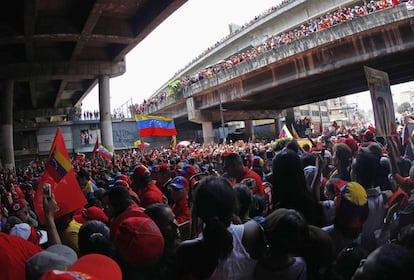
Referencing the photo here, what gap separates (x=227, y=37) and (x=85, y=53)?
25276 mm

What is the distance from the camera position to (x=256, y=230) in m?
2.39

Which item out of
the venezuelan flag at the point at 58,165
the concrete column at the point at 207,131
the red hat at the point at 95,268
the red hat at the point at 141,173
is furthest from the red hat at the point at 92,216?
the concrete column at the point at 207,131

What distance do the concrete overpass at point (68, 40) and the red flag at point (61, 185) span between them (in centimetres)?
964

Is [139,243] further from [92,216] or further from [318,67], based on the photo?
[318,67]

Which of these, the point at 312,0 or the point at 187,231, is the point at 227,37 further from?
the point at 187,231

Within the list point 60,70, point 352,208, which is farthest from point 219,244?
point 60,70

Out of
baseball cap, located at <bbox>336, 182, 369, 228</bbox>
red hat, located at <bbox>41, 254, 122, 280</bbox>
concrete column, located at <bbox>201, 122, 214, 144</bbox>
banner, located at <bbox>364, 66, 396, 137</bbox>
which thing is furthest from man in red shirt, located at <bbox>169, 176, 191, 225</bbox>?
concrete column, located at <bbox>201, 122, 214, 144</bbox>

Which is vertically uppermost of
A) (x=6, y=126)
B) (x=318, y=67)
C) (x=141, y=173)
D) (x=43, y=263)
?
(x=318, y=67)

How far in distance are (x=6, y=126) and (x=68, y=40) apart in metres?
8.69

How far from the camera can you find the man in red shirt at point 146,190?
439cm

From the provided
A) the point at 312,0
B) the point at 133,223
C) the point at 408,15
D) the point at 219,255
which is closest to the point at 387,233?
the point at 219,255

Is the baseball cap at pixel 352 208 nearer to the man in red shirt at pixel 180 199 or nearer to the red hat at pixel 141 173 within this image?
the man in red shirt at pixel 180 199

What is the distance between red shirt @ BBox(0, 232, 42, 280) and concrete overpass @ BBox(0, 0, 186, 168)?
39.8 feet

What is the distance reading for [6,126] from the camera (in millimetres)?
21797
